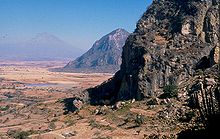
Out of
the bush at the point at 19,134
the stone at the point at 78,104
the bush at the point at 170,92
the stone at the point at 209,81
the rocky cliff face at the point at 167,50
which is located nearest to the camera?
the stone at the point at 209,81

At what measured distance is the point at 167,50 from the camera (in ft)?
125

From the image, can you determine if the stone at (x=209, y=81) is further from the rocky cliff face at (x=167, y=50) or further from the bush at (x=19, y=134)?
the bush at (x=19, y=134)

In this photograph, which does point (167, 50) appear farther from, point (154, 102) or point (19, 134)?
point (19, 134)

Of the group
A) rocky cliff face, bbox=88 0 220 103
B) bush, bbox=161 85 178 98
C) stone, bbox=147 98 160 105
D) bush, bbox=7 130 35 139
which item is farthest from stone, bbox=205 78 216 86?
bush, bbox=7 130 35 139

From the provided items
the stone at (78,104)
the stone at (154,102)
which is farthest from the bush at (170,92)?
the stone at (78,104)

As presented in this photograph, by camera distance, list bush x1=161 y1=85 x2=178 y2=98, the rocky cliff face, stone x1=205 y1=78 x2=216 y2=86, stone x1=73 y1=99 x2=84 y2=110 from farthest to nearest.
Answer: stone x1=73 y1=99 x2=84 y2=110 < the rocky cliff face < bush x1=161 y1=85 x2=178 y2=98 < stone x1=205 y1=78 x2=216 y2=86

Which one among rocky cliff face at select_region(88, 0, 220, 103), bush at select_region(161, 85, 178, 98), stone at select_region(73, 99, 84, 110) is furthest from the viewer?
stone at select_region(73, 99, 84, 110)

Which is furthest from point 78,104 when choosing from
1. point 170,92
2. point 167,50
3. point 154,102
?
point 170,92

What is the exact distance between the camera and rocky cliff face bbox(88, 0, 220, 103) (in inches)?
1423

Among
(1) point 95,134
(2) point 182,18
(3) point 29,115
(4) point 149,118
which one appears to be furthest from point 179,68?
(3) point 29,115

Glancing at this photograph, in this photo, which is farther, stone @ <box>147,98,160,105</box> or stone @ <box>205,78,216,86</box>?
stone @ <box>147,98,160,105</box>

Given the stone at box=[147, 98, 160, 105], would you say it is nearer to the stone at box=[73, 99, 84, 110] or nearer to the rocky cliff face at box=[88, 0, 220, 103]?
the rocky cliff face at box=[88, 0, 220, 103]

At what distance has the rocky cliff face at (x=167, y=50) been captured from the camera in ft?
119

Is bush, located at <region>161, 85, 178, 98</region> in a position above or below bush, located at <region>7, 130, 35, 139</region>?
above
